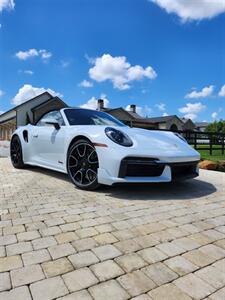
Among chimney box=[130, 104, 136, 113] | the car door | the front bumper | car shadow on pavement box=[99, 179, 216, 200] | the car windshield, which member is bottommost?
car shadow on pavement box=[99, 179, 216, 200]

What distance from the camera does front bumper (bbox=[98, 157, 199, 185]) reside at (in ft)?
9.75

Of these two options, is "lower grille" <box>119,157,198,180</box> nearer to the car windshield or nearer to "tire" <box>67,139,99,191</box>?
"tire" <box>67,139,99,191</box>

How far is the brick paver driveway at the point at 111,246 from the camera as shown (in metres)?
1.32

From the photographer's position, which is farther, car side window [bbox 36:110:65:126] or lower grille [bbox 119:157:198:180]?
car side window [bbox 36:110:65:126]

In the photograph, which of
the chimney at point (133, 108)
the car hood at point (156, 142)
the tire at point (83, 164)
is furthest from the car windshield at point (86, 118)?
the chimney at point (133, 108)

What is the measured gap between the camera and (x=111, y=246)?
70.0 inches

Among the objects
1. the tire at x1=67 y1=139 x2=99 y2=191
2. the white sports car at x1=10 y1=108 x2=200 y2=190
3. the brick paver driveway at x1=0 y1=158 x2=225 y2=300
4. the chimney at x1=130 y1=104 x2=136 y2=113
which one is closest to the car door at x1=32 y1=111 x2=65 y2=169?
the white sports car at x1=10 y1=108 x2=200 y2=190

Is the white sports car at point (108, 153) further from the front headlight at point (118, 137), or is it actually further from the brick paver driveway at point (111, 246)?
the brick paver driveway at point (111, 246)

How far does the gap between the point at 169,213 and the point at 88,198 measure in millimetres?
971

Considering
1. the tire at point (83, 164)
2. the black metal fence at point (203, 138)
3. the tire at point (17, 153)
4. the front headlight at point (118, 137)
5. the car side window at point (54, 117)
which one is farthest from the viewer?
the black metal fence at point (203, 138)

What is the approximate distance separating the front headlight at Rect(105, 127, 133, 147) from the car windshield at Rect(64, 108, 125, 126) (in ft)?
2.74

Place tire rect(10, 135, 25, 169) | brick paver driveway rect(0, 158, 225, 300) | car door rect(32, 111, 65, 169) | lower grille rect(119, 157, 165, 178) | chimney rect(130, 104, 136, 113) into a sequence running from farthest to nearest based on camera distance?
1. chimney rect(130, 104, 136, 113)
2. tire rect(10, 135, 25, 169)
3. car door rect(32, 111, 65, 169)
4. lower grille rect(119, 157, 165, 178)
5. brick paver driveway rect(0, 158, 225, 300)

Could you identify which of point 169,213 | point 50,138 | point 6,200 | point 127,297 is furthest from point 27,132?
point 127,297

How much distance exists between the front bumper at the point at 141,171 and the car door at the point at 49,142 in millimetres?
1046
